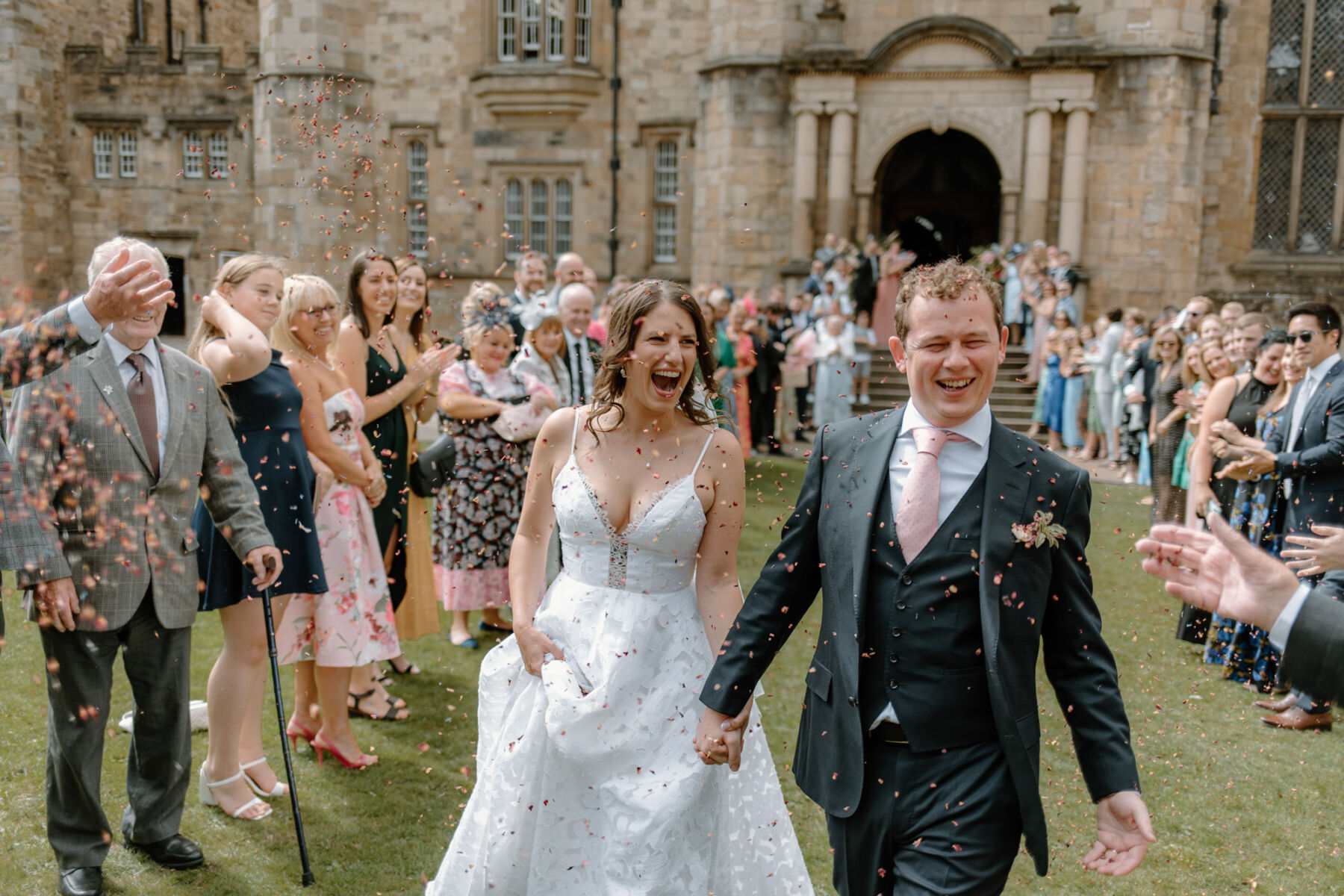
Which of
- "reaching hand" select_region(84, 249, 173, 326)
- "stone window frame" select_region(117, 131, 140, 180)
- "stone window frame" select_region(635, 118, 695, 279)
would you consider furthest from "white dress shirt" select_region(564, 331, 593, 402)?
"stone window frame" select_region(117, 131, 140, 180)

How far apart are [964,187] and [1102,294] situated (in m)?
3.99

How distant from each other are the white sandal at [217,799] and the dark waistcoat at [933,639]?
10.2ft

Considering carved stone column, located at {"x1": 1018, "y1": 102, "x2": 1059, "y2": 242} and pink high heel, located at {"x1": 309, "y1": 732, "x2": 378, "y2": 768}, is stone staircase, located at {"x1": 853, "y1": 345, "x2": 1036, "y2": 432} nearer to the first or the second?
carved stone column, located at {"x1": 1018, "y1": 102, "x2": 1059, "y2": 242}

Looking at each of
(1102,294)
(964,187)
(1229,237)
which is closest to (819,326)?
(1102,294)

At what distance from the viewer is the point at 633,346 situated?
336 cm

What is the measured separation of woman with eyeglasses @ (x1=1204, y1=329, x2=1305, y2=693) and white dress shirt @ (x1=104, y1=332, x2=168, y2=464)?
5.35m

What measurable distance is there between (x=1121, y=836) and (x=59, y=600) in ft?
10.8

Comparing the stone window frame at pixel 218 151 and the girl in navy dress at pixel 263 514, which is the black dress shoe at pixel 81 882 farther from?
the stone window frame at pixel 218 151

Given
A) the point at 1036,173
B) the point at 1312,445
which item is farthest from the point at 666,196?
the point at 1312,445

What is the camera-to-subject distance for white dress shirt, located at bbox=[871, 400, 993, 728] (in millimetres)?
2689

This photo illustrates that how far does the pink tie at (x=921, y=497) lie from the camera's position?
266cm

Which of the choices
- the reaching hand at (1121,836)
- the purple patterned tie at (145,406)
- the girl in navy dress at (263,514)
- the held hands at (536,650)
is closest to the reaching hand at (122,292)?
the purple patterned tie at (145,406)

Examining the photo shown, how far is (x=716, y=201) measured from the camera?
20547mm

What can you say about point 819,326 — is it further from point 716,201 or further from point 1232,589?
point 1232,589
